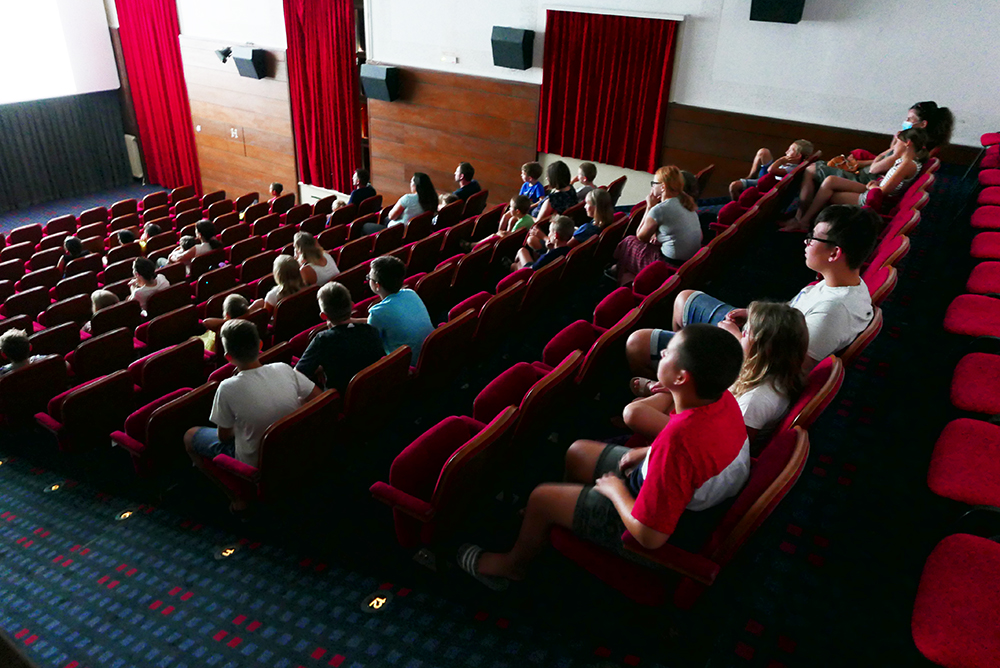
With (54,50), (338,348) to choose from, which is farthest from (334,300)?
(54,50)

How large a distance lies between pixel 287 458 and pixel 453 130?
6.77 metres

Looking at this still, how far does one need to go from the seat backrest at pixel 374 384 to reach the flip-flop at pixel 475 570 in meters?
0.86

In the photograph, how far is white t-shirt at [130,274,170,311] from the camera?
490 cm

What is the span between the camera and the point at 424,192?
21.2 feet

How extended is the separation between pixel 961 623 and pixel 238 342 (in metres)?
2.51

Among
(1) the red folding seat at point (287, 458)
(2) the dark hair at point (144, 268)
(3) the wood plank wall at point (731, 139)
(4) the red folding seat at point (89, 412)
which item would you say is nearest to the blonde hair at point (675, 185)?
(1) the red folding seat at point (287, 458)

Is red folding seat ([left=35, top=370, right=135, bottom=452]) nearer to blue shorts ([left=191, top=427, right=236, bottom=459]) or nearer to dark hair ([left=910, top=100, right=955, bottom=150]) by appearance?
blue shorts ([left=191, top=427, right=236, bottom=459])

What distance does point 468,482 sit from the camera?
2232 millimetres

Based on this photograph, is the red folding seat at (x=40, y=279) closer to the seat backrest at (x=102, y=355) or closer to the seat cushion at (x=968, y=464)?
the seat backrest at (x=102, y=355)

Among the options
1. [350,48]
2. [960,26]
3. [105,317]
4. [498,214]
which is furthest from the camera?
[350,48]

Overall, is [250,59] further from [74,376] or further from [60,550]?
[60,550]

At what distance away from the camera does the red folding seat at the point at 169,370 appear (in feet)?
11.4

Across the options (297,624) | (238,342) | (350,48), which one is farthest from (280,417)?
(350,48)

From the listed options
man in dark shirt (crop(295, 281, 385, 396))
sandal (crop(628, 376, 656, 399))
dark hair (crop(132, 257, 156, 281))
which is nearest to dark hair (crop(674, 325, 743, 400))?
sandal (crop(628, 376, 656, 399))
